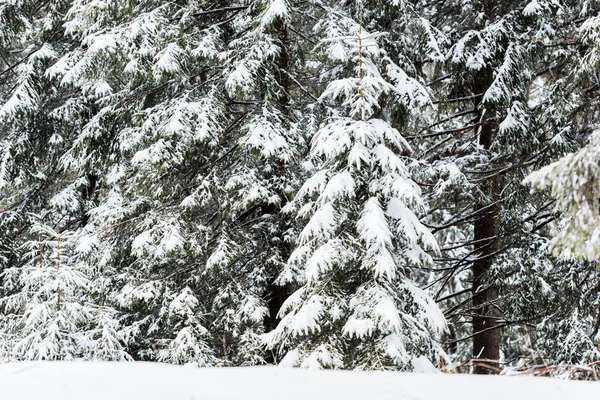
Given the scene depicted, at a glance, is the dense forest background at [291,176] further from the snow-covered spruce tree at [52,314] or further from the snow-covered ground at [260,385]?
the snow-covered ground at [260,385]

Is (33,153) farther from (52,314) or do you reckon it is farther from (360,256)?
(360,256)

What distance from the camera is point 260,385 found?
111 inches

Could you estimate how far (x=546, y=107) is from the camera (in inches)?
329

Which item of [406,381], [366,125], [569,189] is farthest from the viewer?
[366,125]

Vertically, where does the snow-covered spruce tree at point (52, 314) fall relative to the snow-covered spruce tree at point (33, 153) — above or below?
below

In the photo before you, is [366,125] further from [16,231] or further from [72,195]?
[16,231]

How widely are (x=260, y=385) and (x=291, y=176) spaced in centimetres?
599

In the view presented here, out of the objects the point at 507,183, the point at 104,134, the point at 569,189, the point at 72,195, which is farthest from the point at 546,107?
the point at 72,195

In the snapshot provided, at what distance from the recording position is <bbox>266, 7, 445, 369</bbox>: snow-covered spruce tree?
573 centimetres

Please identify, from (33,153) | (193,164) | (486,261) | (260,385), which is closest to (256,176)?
(193,164)

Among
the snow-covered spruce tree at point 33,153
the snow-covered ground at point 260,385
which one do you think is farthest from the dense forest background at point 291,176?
the snow-covered ground at point 260,385

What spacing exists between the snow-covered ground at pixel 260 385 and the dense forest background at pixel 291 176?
2.98 metres

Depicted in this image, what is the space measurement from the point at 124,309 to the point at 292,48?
5620mm

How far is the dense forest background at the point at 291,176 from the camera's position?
625 centimetres
